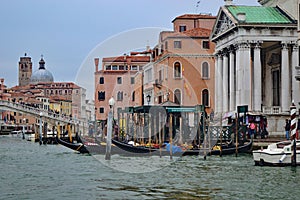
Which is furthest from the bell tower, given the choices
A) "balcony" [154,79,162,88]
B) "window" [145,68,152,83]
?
"balcony" [154,79,162,88]

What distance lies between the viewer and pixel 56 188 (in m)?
9.44

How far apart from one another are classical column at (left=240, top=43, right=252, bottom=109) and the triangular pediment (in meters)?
0.80

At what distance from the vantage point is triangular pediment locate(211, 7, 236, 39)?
19455 millimetres

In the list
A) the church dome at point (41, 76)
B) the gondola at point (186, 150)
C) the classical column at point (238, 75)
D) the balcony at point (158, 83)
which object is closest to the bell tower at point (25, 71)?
the church dome at point (41, 76)

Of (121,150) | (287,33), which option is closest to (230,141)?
(121,150)

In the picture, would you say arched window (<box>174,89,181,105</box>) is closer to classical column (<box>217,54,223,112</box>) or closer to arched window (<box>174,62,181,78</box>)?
arched window (<box>174,62,181,78</box>)

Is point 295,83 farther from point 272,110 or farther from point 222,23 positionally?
point 222,23

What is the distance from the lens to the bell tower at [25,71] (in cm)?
8644

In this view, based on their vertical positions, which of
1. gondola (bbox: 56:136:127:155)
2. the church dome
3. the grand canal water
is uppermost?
the church dome

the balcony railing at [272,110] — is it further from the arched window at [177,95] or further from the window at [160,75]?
the window at [160,75]

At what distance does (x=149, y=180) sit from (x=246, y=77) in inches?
371

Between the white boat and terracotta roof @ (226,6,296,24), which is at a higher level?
terracotta roof @ (226,6,296,24)

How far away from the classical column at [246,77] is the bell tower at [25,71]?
69.4 m

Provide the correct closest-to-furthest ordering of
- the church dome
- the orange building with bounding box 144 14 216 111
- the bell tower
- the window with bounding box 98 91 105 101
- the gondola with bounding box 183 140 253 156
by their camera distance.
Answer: the gondola with bounding box 183 140 253 156 → the orange building with bounding box 144 14 216 111 → the window with bounding box 98 91 105 101 → the church dome → the bell tower
